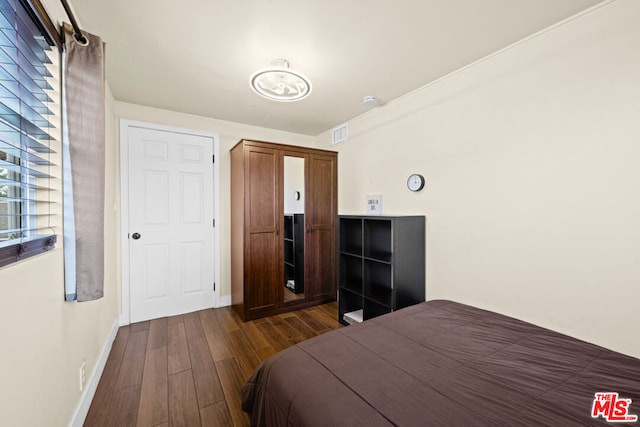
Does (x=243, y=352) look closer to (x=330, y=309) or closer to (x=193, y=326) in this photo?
(x=193, y=326)

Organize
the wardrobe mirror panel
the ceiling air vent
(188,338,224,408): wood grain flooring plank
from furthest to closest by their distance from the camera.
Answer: the ceiling air vent, the wardrobe mirror panel, (188,338,224,408): wood grain flooring plank

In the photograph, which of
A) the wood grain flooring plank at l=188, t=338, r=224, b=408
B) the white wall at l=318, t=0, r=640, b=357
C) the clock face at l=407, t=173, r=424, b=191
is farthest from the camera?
the clock face at l=407, t=173, r=424, b=191

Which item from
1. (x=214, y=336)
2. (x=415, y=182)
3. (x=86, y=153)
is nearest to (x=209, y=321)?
(x=214, y=336)

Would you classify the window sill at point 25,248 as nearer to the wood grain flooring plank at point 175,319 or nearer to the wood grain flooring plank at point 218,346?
the wood grain flooring plank at point 218,346

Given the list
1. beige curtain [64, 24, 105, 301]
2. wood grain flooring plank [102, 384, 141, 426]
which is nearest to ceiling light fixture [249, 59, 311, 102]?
beige curtain [64, 24, 105, 301]

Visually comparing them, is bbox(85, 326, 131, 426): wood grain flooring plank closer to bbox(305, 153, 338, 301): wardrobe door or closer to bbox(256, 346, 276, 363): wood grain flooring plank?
bbox(256, 346, 276, 363): wood grain flooring plank

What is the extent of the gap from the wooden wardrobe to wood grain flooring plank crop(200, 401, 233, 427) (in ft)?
4.20

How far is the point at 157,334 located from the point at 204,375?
39.4 inches

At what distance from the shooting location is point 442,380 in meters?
1.05

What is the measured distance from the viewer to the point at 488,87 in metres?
2.04

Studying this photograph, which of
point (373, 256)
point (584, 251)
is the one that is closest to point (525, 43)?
point (584, 251)

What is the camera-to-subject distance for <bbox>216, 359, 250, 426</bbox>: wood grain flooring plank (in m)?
1.61

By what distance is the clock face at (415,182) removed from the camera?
2.53 metres
